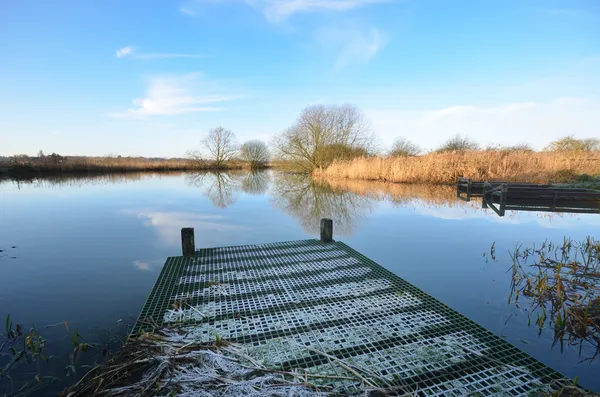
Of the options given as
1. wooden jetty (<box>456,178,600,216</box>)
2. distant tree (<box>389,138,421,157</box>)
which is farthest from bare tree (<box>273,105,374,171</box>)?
wooden jetty (<box>456,178,600,216</box>)

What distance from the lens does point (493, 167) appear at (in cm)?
1431

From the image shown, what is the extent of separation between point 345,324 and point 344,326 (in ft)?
0.11

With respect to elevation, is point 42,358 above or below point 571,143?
below

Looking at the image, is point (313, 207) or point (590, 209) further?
point (313, 207)

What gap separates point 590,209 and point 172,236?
9.97 metres

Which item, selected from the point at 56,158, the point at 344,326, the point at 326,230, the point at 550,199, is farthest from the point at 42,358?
the point at 56,158

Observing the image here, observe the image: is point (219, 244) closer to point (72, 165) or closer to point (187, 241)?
point (187, 241)

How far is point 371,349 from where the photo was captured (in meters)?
2.11

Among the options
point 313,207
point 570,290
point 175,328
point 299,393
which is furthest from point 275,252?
point 313,207

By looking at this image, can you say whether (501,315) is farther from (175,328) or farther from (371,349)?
(175,328)

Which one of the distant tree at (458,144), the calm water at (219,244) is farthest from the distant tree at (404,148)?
the calm water at (219,244)

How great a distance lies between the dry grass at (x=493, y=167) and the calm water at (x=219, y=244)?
17.7ft

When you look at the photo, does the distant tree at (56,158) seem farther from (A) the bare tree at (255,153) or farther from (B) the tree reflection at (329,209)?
(B) the tree reflection at (329,209)

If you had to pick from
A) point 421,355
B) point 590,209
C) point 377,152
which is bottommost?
point 421,355
